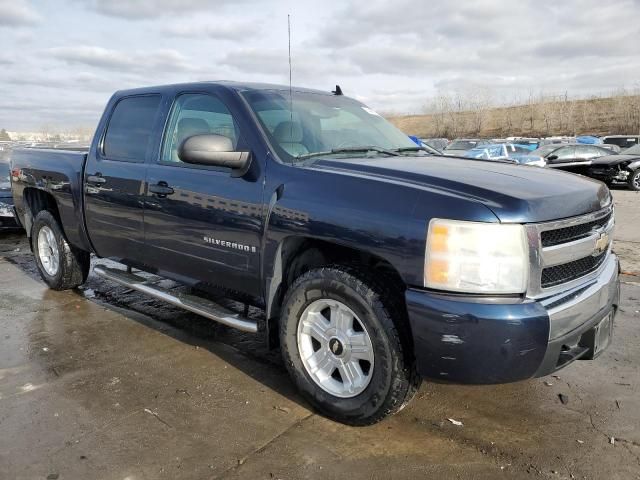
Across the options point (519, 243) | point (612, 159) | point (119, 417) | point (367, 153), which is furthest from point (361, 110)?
point (612, 159)

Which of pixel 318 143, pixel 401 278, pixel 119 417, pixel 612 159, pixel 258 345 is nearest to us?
pixel 401 278

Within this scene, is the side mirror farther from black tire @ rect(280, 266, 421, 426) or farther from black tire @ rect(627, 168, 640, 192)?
black tire @ rect(627, 168, 640, 192)

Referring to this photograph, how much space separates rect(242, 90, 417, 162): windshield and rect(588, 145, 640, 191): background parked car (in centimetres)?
1514

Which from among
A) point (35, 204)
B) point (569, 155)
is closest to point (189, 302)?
point (35, 204)

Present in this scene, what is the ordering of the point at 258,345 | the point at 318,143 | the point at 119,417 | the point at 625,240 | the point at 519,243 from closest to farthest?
the point at 519,243 → the point at 119,417 → the point at 318,143 → the point at 258,345 → the point at 625,240

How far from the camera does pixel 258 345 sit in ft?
13.8

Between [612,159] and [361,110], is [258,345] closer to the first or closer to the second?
[361,110]

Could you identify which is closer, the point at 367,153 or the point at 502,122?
the point at 367,153

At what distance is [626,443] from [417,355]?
1225mm

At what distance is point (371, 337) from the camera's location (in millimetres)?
2766

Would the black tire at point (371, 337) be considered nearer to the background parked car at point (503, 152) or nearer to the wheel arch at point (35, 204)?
the wheel arch at point (35, 204)

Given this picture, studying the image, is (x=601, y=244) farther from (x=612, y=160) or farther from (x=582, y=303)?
(x=612, y=160)

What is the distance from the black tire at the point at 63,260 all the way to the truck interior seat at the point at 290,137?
2.96m

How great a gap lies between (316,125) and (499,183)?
4.58 ft
